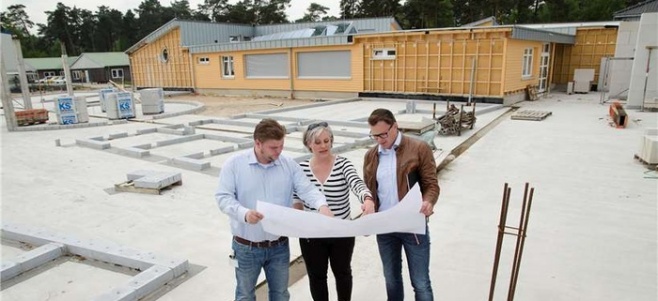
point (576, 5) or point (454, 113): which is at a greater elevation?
point (576, 5)

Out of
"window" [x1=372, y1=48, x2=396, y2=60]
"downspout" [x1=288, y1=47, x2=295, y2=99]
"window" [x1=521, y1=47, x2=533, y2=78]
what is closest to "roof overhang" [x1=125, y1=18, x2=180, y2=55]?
"downspout" [x1=288, y1=47, x2=295, y2=99]

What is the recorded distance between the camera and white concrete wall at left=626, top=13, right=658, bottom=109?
15.2 meters

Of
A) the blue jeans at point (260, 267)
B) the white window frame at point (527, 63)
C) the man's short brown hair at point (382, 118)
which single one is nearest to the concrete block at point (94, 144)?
the blue jeans at point (260, 267)

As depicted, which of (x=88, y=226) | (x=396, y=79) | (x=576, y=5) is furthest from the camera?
(x=576, y=5)

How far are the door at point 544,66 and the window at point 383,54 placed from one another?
7.39 metres

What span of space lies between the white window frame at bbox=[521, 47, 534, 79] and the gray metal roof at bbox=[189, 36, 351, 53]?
27.1 ft

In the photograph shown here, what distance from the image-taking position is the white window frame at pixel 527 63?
1870 cm

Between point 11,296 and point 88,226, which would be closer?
point 11,296

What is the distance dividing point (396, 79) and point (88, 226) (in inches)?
646

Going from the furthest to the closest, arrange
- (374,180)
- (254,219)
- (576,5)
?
(576,5), (374,180), (254,219)

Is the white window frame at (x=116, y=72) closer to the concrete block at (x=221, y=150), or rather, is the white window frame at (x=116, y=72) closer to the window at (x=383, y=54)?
the window at (x=383, y=54)

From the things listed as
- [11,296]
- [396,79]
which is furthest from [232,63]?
[11,296]

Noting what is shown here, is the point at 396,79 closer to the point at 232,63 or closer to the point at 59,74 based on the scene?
the point at 232,63

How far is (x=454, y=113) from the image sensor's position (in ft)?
36.6
